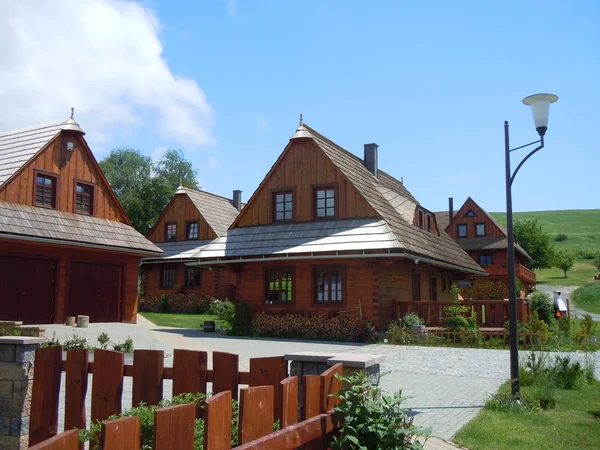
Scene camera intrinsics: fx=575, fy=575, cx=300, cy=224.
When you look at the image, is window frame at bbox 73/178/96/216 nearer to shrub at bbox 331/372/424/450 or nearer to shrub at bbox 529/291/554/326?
shrub at bbox 529/291/554/326

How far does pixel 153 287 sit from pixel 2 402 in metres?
33.8

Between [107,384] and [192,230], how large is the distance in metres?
35.2

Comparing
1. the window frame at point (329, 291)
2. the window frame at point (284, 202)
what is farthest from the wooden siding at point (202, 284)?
the window frame at point (329, 291)

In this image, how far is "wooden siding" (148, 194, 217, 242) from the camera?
38250 millimetres

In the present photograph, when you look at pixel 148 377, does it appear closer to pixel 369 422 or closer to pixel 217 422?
pixel 217 422

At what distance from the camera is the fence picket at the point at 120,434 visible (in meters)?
2.45

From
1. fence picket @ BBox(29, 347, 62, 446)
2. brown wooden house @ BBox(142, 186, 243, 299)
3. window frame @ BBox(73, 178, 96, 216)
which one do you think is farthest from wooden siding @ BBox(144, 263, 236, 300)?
fence picket @ BBox(29, 347, 62, 446)

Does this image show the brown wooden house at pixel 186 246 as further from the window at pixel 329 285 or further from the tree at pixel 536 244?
the tree at pixel 536 244

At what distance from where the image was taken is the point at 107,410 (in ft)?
13.7

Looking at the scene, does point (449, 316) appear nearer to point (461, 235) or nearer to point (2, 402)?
point (2, 402)

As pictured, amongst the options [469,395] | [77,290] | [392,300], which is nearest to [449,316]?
[392,300]

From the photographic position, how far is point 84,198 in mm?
22297

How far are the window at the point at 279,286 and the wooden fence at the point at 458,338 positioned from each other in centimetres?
505

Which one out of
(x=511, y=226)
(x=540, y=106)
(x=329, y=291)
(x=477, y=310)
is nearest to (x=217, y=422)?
(x=511, y=226)
